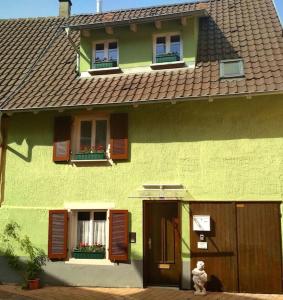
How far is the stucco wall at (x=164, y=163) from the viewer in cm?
1106

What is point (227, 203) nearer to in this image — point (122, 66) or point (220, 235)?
point (220, 235)

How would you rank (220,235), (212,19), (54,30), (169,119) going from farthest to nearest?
1. (54,30)
2. (212,19)
3. (169,119)
4. (220,235)

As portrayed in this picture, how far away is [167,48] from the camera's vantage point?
12828 millimetres

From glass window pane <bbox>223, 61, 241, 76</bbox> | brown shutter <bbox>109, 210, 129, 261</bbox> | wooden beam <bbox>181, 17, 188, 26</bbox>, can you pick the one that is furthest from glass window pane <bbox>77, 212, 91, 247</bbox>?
wooden beam <bbox>181, 17, 188, 26</bbox>

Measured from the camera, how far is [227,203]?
436 inches

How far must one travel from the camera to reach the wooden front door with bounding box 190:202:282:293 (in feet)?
35.0

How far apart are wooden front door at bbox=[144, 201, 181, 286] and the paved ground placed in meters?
0.39

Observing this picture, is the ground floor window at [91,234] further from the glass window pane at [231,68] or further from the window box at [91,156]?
the glass window pane at [231,68]

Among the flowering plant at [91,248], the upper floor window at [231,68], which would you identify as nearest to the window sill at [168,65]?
the upper floor window at [231,68]

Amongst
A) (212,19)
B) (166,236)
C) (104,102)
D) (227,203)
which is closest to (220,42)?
(212,19)

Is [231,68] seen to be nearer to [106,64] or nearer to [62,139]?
[106,64]

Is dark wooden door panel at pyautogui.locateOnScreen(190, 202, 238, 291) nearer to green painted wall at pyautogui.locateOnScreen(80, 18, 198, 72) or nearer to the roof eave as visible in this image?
green painted wall at pyautogui.locateOnScreen(80, 18, 198, 72)

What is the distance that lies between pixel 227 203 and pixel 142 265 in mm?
2802

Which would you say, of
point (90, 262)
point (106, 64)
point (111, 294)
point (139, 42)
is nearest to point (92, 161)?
point (90, 262)
